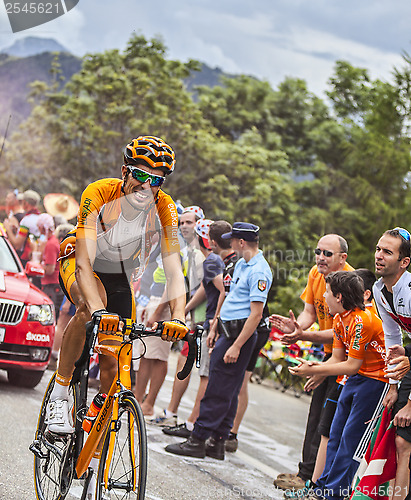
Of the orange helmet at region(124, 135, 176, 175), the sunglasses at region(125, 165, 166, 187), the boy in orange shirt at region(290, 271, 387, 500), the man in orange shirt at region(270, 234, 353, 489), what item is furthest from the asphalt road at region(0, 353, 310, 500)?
the orange helmet at region(124, 135, 176, 175)

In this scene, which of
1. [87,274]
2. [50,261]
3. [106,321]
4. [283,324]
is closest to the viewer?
[106,321]

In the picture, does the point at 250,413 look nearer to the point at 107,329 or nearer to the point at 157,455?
the point at 157,455

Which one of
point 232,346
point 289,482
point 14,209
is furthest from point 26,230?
point 289,482

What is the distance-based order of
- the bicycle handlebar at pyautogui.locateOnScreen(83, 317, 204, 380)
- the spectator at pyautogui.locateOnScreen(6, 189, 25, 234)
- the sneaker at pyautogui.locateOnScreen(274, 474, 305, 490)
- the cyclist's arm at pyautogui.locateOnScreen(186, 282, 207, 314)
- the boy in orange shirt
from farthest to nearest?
the spectator at pyautogui.locateOnScreen(6, 189, 25, 234) < the cyclist's arm at pyautogui.locateOnScreen(186, 282, 207, 314) < the sneaker at pyautogui.locateOnScreen(274, 474, 305, 490) < the boy in orange shirt < the bicycle handlebar at pyautogui.locateOnScreen(83, 317, 204, 380)

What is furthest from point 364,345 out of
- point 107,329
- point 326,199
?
point 326,199

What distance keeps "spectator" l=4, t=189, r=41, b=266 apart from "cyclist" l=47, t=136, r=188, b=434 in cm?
836

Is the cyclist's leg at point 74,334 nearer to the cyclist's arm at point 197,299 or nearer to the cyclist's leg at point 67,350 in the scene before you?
the cyclist's leg at point 67,350

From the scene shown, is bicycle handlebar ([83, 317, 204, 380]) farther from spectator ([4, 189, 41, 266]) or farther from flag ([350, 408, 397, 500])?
spectator ([4, 189, 41, 266])

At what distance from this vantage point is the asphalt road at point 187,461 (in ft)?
19.0

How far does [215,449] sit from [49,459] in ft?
9.34

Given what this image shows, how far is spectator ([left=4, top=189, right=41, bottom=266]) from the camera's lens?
43.3 ft

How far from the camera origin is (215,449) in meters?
7.57

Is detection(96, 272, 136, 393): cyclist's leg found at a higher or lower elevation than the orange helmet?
lower

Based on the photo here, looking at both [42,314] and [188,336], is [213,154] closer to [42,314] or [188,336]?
[42,314]
